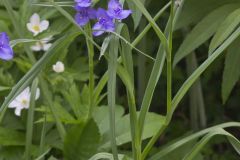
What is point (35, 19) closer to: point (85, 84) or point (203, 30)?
point (85, 84)

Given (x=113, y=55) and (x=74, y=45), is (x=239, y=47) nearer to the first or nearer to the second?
(x=113, y=55)

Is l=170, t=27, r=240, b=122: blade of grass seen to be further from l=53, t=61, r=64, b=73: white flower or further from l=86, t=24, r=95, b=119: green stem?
l=53, t=61, r=64, b=73: white flower


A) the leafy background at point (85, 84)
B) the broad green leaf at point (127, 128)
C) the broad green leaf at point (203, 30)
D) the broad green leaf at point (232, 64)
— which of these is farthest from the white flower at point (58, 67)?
the broad green leaf at point (232, 64)

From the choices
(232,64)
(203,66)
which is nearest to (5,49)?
(203,66)

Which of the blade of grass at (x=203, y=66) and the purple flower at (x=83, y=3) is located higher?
the purple flower at (x=83, y=3)

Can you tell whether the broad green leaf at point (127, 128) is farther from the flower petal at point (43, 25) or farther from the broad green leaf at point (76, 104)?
the flower petal at point (43, 25)

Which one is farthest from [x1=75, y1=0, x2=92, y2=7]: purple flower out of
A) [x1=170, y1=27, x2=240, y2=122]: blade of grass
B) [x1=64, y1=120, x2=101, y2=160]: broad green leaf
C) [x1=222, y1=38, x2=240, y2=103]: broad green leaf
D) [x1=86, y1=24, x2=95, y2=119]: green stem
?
[x1=222, y1=38, x2=240, y2=103]: broad green leaf

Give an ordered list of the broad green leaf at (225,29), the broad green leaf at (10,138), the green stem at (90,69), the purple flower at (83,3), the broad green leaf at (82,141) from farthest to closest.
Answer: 1. the broad green leaf at (10,138)
2. the broad green leaf at (82,141)
3. the broad green leaf at (225,29)
4. the green stem at (90,69)
5. the purple flower at (83,3)
